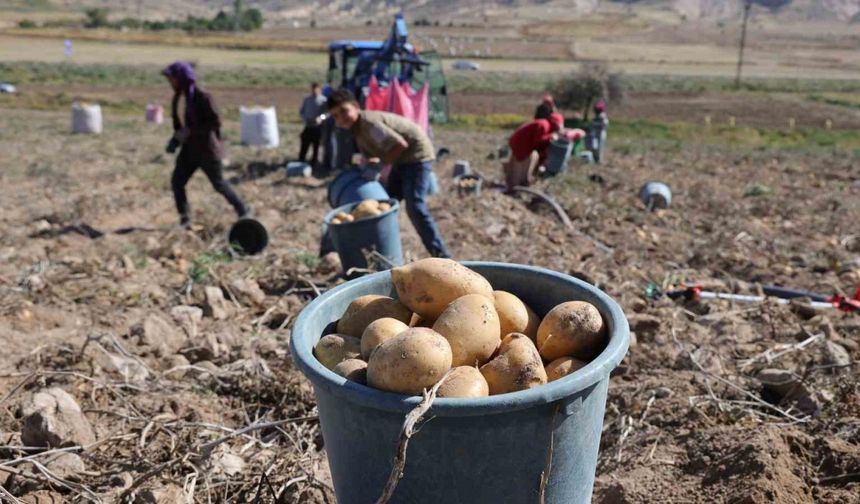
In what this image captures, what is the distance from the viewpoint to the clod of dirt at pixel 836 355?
346 cm

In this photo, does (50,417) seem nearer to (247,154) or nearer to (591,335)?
(591,335)

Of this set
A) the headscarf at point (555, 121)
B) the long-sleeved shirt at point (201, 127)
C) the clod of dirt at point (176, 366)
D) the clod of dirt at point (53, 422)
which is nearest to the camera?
the clod of dirt at point (53, 422)

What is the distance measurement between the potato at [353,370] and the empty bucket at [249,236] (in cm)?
425

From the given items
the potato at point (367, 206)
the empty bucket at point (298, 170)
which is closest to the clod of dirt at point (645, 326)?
the potato at point (367, 206)

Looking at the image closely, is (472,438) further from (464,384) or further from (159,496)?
(159,496)

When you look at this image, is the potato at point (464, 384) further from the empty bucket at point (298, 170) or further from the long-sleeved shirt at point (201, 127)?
the empty bucket at point (298, 170)

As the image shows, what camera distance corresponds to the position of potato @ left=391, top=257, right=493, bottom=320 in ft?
6.77

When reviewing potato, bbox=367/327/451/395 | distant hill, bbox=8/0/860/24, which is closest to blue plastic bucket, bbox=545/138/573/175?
potato, bbox=367/327/451/395

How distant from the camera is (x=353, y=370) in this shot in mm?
1816

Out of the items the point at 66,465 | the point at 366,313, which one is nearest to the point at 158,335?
the point at 66,465

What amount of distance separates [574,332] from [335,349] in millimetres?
648

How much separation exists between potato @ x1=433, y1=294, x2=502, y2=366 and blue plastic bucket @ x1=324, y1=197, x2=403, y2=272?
273 centimetres

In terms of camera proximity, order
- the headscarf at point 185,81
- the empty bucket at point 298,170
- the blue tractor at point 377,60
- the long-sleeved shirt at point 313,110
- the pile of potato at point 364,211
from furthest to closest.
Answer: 1. the blue tractor at point 377,60
2. the long-sleeved shirt at point 313,110
3. the empty bucket at point 298,170
4. the headscarf at point 185,81
5. the pile of potato at point 364,211

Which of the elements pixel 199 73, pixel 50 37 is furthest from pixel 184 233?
pixel 50 37
